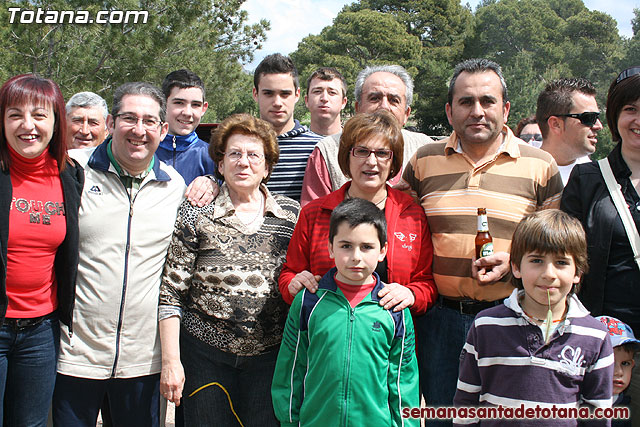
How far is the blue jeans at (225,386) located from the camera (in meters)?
3.16

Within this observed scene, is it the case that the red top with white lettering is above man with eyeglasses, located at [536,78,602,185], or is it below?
below

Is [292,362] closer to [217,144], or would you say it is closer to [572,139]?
[217,144]

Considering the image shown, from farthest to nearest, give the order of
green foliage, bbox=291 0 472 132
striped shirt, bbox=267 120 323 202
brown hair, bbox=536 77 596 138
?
1. green foliage, bbox=291 0 472 132
2. brown hair, bbox=536 77 596 138
3. striped shirt, bbox=267 120 323 202

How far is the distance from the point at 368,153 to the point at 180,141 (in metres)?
Answer: 2.16

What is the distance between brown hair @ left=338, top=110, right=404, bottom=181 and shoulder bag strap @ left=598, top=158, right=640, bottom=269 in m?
1.13

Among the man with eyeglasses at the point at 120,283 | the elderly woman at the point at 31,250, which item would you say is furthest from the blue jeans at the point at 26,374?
the man with eyeglasses at the point at 120,283

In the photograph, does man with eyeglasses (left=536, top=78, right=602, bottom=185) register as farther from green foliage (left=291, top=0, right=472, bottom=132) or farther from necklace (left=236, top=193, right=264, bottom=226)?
green foliage (left=291, top=0, right=472, bottom=132)

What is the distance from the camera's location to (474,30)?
2069 inches

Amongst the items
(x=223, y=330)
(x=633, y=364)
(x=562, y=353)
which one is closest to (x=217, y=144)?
(x=223, y=330)

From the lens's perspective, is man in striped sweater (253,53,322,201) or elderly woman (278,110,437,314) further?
man in striped sweater (253,53,322,201)

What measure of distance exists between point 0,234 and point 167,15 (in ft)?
46.9

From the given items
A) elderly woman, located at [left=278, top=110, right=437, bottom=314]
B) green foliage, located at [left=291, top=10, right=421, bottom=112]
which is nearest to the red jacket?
elderly woman, located at [left=278, top=110, right=437, bottom=314]

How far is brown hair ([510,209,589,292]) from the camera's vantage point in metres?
2.66

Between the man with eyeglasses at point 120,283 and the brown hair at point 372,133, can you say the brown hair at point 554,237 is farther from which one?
the man with eyeglasses at point 120,283
